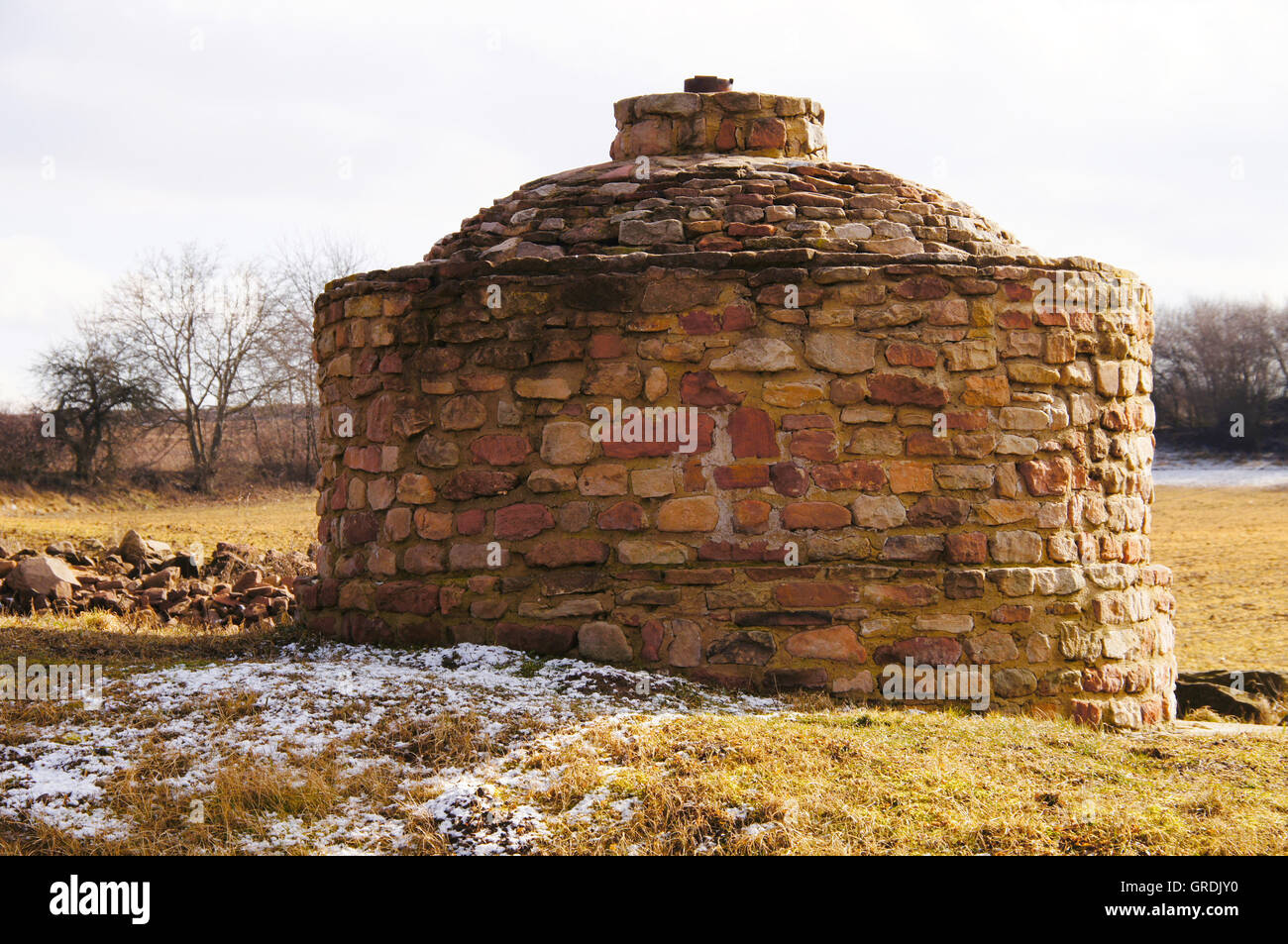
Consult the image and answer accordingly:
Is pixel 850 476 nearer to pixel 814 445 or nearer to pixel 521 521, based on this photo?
pixel 814 445

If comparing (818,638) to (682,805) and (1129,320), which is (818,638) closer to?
(682,805)

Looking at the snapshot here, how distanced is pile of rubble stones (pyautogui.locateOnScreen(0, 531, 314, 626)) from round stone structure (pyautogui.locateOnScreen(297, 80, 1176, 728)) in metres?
3.20

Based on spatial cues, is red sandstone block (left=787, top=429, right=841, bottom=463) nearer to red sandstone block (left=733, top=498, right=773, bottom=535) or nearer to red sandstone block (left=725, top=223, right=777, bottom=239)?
red sandstone block (left=733, top=498, right=773, bottom=535)

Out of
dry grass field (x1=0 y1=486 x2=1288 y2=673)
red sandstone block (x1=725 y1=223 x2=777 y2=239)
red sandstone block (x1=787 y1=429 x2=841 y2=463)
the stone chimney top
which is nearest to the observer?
red sandstone block (x1=787 y1=429 x2=841 y2=463)

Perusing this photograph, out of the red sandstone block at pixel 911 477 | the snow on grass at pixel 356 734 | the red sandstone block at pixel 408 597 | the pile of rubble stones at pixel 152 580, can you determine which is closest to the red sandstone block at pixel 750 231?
the red sandstone block at pixel 911 477

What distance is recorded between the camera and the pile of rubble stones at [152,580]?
9.01 m

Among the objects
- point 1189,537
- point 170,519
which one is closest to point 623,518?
point 170,519

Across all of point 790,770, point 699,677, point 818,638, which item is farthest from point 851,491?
point 790,770

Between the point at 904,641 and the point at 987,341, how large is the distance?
5.83ft

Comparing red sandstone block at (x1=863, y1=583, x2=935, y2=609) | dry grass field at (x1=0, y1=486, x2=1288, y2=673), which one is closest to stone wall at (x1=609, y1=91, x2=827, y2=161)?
red sandstone block at (x1=863, y1=583, x2=935, y2=609)

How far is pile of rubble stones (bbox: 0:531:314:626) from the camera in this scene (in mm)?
9008

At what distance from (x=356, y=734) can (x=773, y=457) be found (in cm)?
269

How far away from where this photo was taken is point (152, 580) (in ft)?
32.7

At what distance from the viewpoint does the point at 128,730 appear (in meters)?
4.61
